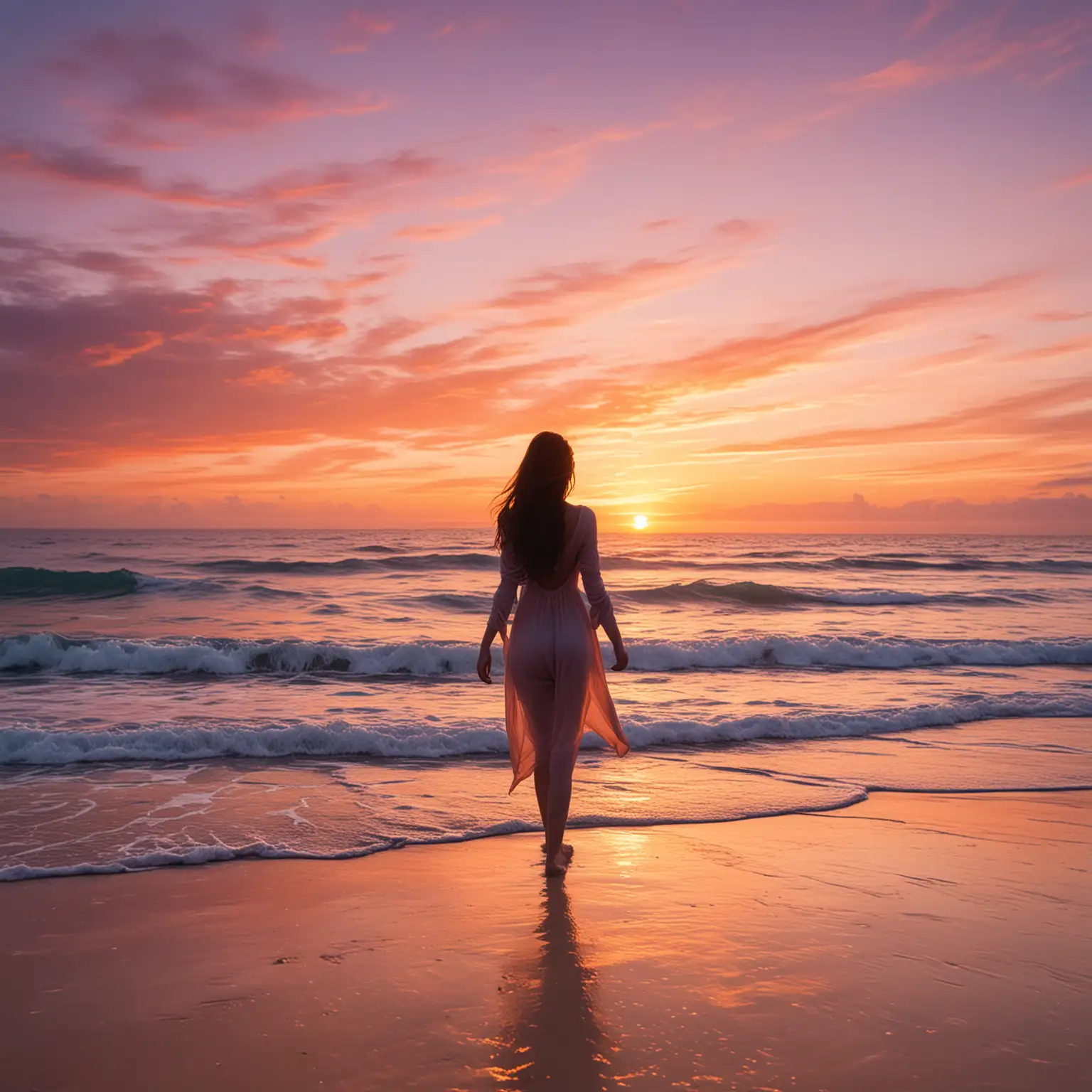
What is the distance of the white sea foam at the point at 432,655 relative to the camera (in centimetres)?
1273

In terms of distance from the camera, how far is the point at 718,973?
10.9 feet

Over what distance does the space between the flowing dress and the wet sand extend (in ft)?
2.58

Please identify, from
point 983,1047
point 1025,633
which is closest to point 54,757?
point 983,1047

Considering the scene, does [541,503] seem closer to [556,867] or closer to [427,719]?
[556,867]

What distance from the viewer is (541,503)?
4602 mm

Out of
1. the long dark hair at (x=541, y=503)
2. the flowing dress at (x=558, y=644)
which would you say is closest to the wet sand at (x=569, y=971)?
the flowing dress at (x=558, y=644)

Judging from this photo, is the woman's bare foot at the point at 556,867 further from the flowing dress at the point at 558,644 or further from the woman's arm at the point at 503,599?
the woman's arm at the point at 503,599

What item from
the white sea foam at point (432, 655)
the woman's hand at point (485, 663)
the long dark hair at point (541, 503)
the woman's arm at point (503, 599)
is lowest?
the white sea foam at point (432, 655)

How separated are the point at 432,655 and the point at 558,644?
9169 millimetres

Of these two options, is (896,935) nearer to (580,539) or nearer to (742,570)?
(580,539)

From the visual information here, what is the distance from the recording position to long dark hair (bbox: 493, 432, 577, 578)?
4602mm

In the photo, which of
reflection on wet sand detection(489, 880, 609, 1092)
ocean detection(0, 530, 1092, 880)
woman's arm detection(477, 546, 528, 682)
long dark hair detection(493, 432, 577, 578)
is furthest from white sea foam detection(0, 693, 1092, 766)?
reflection on wet sand detection(489, 880, 609, 1092)

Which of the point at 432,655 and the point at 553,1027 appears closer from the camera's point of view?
the point at 553,1027

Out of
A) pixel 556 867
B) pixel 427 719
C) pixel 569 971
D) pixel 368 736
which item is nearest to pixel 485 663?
pixel 556 867
